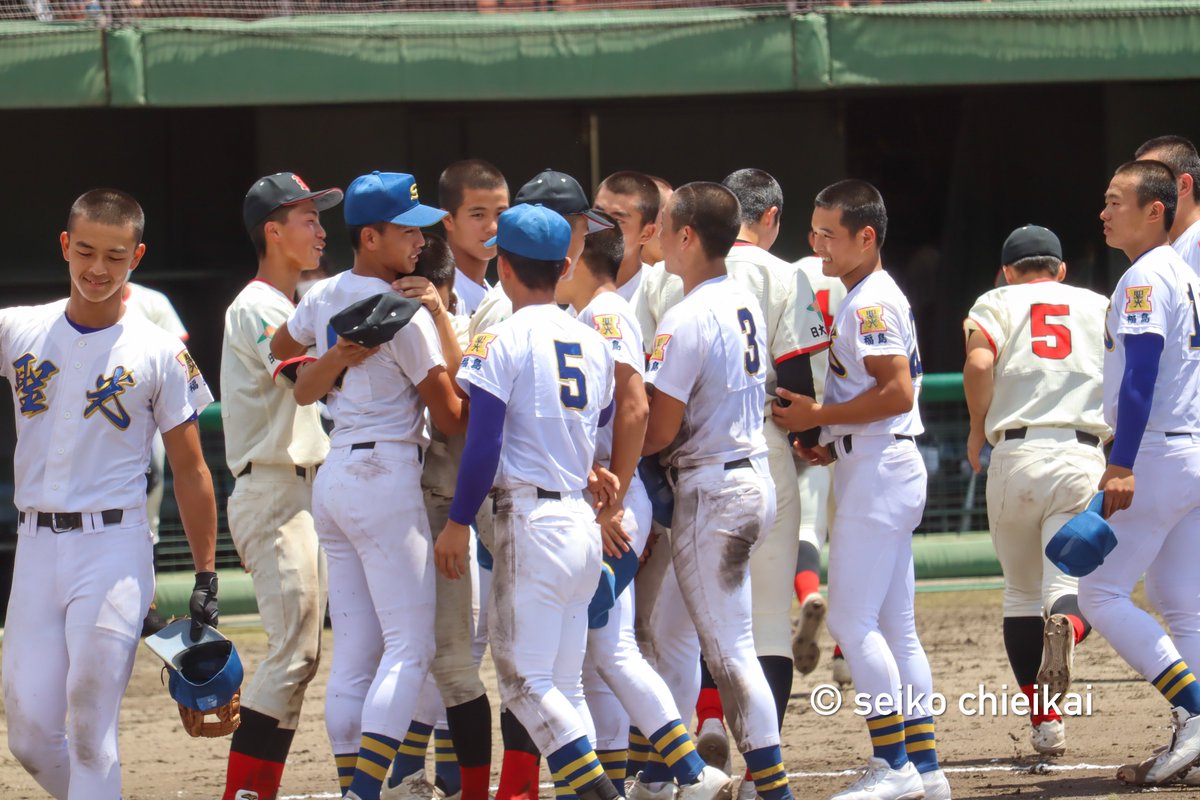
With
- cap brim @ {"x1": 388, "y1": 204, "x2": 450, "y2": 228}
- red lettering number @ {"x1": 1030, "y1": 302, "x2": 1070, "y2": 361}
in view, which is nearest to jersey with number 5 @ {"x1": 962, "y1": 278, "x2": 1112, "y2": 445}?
red lettering number @ {"x1": 1030, "y1": 302, "x2": 1070, "y2": 361}

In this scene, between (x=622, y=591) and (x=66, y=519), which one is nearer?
(x=66, y=519)

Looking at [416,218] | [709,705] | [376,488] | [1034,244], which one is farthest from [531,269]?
[1034,244]

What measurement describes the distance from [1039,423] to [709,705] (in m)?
1.50

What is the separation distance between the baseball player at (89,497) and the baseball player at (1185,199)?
3140 millimetres

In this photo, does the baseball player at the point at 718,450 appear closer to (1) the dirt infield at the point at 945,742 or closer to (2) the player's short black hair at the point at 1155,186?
(1) the dirt infield at the point at 945,742

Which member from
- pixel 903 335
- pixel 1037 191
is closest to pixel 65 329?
pixel 903 335

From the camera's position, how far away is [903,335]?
15.8ft

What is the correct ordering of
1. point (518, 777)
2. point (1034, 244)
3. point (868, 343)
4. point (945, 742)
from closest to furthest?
point (518, 777) < point (868, 343) < point (1034, 244) < point (945, 742)

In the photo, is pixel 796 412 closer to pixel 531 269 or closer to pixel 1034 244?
pixel 531 269

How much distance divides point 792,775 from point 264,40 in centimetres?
518

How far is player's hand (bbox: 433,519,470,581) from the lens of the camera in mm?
4266

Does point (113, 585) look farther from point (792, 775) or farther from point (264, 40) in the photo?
point (264, 40)

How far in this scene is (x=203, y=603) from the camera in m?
4.22

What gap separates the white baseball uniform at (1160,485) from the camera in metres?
4.89
